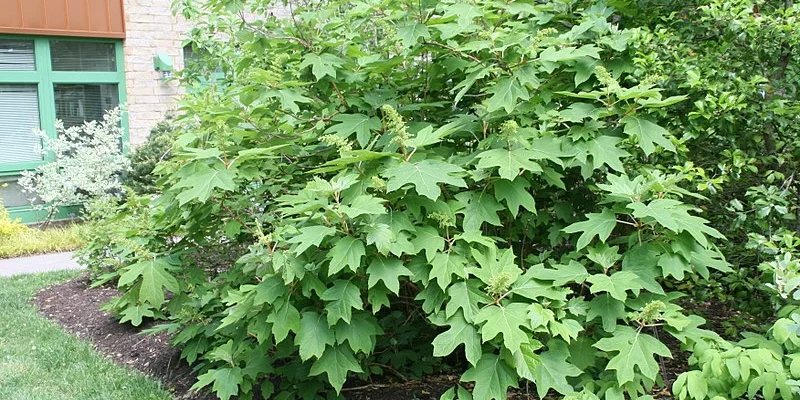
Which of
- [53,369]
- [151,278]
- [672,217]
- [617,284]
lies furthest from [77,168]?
[672,217]

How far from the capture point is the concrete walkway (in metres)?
7.87

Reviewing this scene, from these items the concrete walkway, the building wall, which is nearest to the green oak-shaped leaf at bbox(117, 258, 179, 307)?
the concrete walkway

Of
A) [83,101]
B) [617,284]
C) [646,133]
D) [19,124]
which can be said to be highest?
[83,101]

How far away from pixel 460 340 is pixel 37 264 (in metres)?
7.43

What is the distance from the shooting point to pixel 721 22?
3324 millimetres

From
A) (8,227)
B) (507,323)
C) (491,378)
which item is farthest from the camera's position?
(8,227)

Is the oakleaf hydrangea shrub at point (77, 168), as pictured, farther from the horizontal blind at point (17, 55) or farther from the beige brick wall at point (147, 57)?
the horizontal blind at point (17, 55)

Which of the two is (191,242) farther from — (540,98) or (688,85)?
(688,85)

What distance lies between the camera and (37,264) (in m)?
8.27

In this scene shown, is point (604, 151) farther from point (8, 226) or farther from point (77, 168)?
point (77, 168)

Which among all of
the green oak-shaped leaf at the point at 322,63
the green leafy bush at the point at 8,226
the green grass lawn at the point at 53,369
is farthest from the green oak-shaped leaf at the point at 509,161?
the green leafy bush at the point at 8,226

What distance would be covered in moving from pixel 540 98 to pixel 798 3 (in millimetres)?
1381

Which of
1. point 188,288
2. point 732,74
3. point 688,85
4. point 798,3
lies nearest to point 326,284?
point 188,288

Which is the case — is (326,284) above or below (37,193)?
above
